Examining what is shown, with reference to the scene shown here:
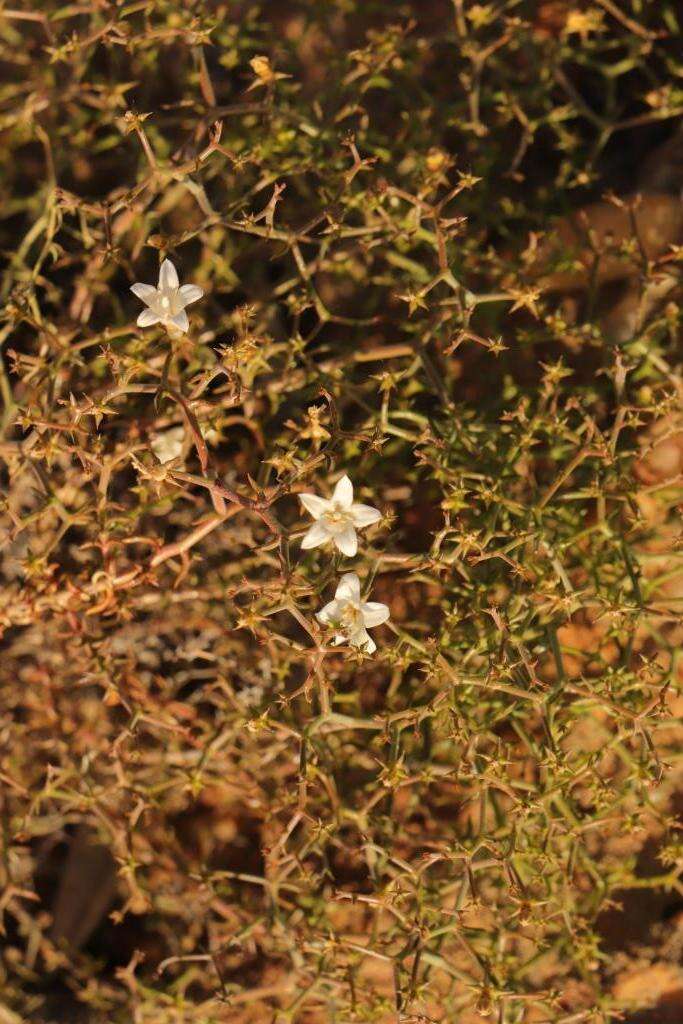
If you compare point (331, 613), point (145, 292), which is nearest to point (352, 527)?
point (331, 613)

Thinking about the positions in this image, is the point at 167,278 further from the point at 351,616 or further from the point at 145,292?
the point at 351,616

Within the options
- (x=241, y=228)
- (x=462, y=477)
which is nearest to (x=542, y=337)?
(x=462, y=477)

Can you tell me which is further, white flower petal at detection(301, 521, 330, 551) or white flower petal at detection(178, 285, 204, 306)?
white flower petal at detection(178, 285, 204, 306)

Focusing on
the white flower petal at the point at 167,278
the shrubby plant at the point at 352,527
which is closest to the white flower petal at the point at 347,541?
the shrubby plant at the point at 352,527

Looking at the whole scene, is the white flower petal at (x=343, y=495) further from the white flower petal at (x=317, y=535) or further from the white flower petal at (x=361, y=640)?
the white flower petal at (x=361, y=640)

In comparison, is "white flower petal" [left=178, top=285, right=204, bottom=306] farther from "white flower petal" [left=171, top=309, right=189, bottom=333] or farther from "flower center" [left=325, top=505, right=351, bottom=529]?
"flower center" [left=325, top=505, right=351, bottom=529]

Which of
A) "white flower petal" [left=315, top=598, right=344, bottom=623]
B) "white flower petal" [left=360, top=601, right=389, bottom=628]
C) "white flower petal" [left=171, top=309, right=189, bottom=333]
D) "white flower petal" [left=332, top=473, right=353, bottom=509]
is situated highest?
"white flower petal" [left=171, top=309, right=189, bottom=333]

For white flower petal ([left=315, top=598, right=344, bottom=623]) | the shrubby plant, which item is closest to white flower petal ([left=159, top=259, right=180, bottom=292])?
the shrubby plant
